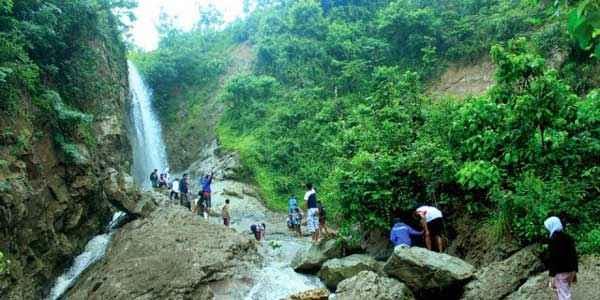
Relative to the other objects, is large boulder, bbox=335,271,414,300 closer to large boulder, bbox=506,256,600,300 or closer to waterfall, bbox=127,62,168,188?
large boulder, bbox=506,256,600,300

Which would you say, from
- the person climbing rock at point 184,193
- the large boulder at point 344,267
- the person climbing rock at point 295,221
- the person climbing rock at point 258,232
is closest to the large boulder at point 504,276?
the large boulder at point 344,267

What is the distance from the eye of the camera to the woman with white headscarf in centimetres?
658

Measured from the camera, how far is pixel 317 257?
12.2 m

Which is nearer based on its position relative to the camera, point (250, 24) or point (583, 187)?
point (583, 187)

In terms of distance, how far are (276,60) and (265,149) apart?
9.00m

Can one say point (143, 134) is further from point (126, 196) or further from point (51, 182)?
point (51, 182)

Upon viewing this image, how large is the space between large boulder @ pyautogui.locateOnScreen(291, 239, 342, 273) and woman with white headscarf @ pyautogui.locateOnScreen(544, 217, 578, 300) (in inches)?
242

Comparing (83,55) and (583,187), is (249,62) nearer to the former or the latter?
(83,55)

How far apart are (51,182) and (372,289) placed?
10.0 meters

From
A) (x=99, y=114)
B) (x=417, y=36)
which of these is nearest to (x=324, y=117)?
(x=417, y=36)

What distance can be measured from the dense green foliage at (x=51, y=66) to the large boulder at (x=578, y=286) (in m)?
11.4

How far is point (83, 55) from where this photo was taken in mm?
17500

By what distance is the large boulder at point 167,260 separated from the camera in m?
10.6

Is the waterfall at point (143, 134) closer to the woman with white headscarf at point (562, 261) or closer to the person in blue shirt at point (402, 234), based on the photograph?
the person in blue shirt at point (402, 234)
